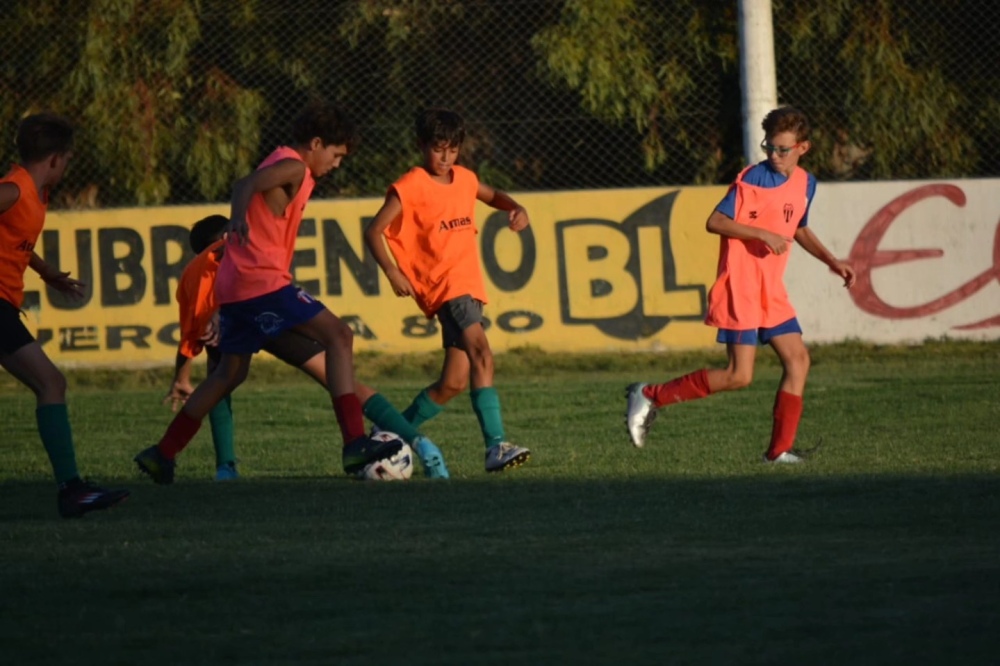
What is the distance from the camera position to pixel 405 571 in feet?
17.3

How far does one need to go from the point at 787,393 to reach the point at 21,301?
336 centimetres

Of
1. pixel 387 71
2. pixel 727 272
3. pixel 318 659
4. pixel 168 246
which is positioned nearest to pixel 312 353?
pixel 727 272

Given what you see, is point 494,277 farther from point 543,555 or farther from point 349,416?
point 543,555

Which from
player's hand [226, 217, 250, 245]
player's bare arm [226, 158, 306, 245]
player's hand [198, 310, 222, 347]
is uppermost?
player's bare arm [226, 158, 306, 245]

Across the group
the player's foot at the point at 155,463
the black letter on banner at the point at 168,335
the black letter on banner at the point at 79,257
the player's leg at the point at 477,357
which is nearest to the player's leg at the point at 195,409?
the player's foot at the point at 155,463

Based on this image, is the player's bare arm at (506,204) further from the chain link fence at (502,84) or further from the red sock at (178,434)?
the chain link fence at (502,84)

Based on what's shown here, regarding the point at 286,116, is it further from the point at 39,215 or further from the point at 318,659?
the point at 318,659

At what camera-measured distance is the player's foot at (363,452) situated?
7.00 meters

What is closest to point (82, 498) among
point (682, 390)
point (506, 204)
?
point (506, 204)

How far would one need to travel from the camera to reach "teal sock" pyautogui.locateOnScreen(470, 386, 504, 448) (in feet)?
26.3

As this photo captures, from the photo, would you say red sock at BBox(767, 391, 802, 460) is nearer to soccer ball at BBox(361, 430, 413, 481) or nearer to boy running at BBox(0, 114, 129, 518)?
soccer ball at BBox(361, 430, 413, 481)

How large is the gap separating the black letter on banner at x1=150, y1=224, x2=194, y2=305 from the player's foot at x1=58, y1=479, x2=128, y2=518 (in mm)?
8244

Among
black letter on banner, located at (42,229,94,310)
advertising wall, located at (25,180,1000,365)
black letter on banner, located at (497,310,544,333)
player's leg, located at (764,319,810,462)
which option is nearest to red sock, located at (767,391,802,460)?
player's leg, located at (764,319,810,462)

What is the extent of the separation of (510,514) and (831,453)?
2.47 metres
